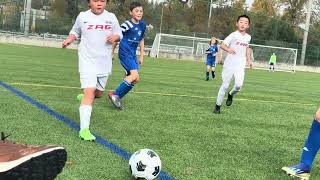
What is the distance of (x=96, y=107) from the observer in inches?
323

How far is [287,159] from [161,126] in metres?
2.05

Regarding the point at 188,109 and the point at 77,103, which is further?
the point at 188,109

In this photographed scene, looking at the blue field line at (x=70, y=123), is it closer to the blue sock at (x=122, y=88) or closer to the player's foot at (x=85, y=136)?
the player's foot at (x=85, y=136)

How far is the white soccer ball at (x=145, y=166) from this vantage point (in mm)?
3885

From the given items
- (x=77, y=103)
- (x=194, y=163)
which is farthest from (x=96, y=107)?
(x=194, y=163)

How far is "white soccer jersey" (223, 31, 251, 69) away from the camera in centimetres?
886

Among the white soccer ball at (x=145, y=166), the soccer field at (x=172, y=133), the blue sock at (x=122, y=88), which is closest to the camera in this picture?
the white soccer ball at (x=145, y=166)

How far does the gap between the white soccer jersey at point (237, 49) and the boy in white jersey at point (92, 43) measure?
3.38m

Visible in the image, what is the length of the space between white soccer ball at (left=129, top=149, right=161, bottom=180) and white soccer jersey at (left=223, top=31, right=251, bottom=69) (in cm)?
511

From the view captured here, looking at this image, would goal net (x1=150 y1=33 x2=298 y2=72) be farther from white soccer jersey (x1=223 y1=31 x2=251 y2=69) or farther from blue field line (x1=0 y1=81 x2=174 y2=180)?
white soccer jersey (x1=223 y1=31 x2=251 y2=69)

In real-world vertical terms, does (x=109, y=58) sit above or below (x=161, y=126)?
above

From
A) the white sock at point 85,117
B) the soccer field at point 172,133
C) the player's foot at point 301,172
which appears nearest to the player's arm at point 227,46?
the soccer field at point 172,133

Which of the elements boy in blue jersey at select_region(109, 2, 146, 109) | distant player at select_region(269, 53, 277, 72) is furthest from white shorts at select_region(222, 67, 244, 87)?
distant player at select_region(269, 53, 277, 72)

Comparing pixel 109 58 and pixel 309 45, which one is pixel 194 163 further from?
pixel 309 45
